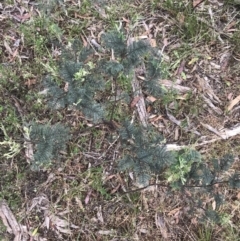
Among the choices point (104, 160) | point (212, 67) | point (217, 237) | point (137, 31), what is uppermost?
point (137, 31)

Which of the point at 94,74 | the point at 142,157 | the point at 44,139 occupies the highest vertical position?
the point at 94,74

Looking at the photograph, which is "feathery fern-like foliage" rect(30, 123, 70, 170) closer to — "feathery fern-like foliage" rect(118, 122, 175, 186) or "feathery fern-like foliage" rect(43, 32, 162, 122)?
"feathery fern-like foliage" rect(43, 32, 162, 122)

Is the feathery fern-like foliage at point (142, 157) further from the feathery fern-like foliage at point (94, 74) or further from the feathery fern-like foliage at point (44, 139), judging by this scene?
the feathery fern-like foliage at point (44, 139)

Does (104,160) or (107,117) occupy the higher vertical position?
(107,117)

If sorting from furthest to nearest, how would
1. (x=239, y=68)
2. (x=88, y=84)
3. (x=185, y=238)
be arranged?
(x=239, y=68) < (x=185, y=238) < (x=88, y=84)

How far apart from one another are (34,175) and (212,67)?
1216 millimetres

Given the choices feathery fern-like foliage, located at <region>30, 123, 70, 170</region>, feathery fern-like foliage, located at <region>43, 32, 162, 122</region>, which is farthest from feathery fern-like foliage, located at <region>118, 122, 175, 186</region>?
feathery fern-like foliage, located at <region>30, 123, 70, 170</region>

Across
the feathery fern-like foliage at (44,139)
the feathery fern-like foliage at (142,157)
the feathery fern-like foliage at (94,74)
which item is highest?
the feathery fern-like foliage at (94,74)

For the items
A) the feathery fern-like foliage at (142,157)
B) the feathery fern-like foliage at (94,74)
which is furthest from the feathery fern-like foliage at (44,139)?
the feathery fern-like foliage at (142,157)

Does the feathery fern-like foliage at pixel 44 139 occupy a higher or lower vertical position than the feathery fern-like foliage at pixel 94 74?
lower

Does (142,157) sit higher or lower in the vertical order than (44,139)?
lower

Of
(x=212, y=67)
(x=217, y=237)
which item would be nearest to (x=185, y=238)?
(x=217, y=237)

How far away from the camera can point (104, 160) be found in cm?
256

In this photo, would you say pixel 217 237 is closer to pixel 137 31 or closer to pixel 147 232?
pixel 147 232
